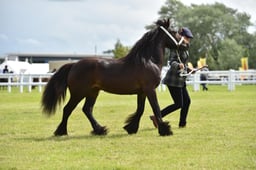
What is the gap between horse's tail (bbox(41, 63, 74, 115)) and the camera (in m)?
9.55

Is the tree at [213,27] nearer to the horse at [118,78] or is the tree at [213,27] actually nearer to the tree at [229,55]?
the tree at [229,55]

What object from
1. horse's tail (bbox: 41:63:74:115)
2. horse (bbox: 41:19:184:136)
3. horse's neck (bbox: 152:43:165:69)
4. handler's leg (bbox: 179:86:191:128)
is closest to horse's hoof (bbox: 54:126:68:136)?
horse (bbox: 41:19:184:136)

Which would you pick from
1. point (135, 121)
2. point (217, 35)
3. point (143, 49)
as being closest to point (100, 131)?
point (135, 121)

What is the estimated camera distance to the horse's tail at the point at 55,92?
9.55 metres

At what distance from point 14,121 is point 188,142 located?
5748mm

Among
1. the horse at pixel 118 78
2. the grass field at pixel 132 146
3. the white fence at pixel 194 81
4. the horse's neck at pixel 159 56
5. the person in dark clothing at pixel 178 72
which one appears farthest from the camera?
the white fence at pixel 194 81

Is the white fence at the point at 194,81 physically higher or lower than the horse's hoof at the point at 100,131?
higher

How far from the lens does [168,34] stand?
969 centimetres

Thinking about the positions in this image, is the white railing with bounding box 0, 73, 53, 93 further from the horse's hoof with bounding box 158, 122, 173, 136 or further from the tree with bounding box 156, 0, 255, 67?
the tree with bounding box 156, 0, 255, 67

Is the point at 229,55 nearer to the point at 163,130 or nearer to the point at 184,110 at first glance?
the point at 184,110

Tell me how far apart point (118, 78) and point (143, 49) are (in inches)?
31.0

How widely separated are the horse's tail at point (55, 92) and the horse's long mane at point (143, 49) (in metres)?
1.31

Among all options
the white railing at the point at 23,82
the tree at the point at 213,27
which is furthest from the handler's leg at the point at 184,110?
the tree at the point at 213,27

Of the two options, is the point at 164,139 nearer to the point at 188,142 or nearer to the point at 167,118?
the point at 188,142
